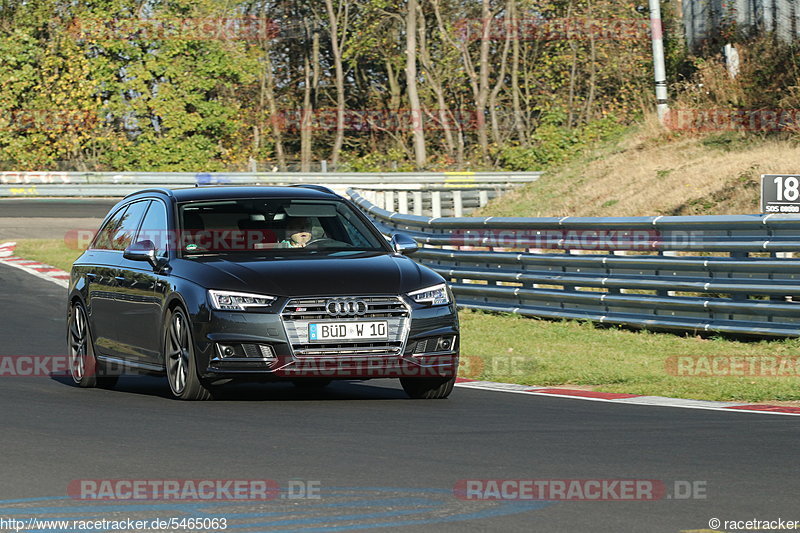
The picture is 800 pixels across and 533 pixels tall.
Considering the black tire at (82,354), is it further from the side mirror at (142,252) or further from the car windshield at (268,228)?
the car windshield at (268,228)

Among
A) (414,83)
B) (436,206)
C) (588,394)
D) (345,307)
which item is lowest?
(588,394)

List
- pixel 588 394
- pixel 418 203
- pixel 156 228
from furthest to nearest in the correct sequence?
pixel 418 203 < pixel 156 228 < pixel 588 394

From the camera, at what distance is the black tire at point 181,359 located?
10203 mm

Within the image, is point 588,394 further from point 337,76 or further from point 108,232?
point 337,76

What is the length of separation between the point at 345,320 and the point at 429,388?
1111mm

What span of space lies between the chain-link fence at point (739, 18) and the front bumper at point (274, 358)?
1796 centimetres

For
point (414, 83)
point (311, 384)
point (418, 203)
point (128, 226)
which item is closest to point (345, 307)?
point (311, 384)

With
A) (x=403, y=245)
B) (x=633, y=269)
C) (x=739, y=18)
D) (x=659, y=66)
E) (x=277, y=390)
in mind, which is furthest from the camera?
(x=739, y=18)

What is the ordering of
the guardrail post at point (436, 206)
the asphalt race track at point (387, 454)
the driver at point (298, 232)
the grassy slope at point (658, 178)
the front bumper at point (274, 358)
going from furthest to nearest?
the guardrail post at point (436, 206)
the grassy slope at point (658, 178)
the driver at point (298, 232)
the front bumper at point (274, 358)
the asphalt race track at point (387, 454)

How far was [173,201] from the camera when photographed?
446 inches

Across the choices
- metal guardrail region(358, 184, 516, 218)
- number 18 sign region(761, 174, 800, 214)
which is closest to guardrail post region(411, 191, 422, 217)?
metal guardrail region(358, 184, 516, 218)

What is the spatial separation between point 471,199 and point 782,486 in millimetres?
26231

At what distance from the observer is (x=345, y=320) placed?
32.8 feet

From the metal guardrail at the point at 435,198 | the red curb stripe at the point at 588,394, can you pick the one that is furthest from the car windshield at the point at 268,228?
the metal guardrail at the point at 435,198
